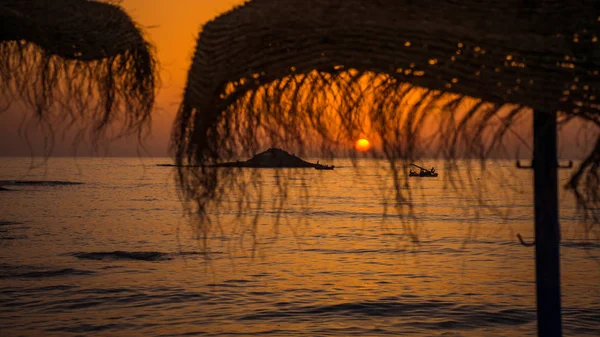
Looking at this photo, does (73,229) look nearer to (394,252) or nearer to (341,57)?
(394,252)

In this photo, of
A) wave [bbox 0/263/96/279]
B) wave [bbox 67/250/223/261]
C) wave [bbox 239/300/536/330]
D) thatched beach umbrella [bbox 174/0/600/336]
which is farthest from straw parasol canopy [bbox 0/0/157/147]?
wave [bbox 67/250/223/261]

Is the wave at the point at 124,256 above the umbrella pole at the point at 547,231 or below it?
below

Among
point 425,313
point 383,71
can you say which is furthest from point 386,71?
point 425,313

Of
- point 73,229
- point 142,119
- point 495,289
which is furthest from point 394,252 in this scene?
point 142,119

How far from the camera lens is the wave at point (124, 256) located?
1722 cm

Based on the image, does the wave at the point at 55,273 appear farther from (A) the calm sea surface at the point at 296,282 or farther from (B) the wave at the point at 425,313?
(B) the wave at the point at 425,313

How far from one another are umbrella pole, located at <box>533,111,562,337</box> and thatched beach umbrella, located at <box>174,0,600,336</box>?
0.20 m

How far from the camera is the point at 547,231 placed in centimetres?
201

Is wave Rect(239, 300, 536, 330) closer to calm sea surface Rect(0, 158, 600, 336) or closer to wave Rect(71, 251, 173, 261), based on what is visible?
calm sea surface Rect(0, 158, 600, 336)

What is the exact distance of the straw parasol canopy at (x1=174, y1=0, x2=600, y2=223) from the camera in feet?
4.17

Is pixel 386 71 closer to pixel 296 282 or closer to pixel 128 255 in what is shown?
pixel 296 282

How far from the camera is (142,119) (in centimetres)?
183

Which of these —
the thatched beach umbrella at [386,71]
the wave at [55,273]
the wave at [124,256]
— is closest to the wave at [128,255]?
the wave at [124,256]

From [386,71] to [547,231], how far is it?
0.96m
